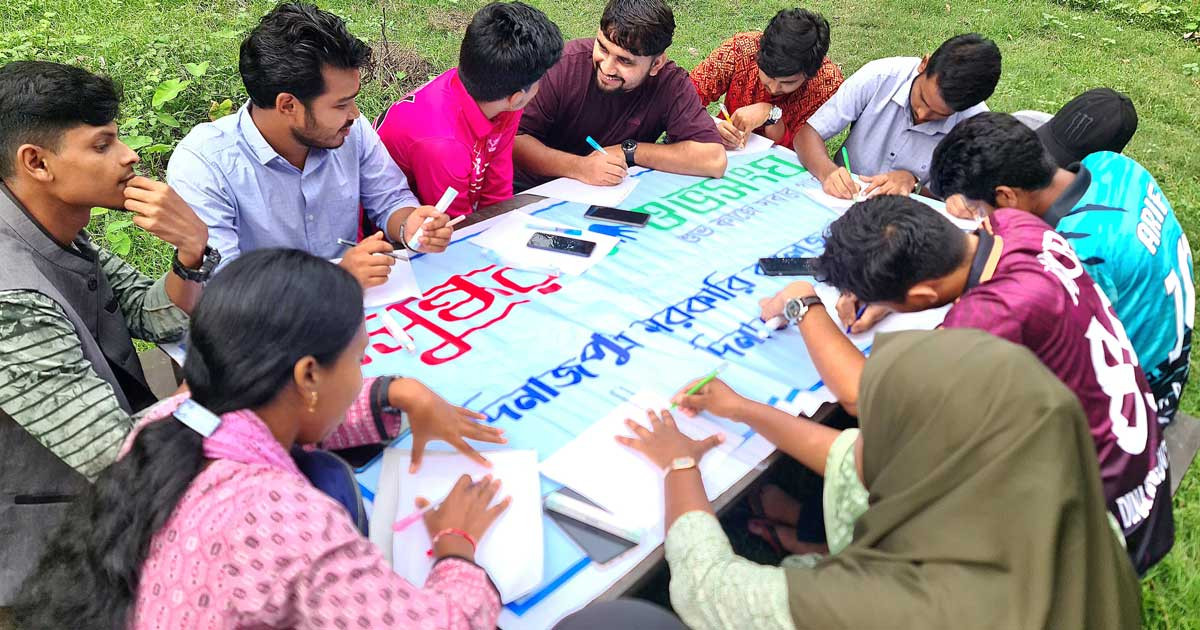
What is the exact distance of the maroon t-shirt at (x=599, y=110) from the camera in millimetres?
3006

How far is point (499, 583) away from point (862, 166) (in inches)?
112

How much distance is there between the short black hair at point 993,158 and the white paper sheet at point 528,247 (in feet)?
3.43

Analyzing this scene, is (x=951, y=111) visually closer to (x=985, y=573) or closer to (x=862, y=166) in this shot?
(x=862, y=166)

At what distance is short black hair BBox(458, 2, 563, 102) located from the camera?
92.0 inches

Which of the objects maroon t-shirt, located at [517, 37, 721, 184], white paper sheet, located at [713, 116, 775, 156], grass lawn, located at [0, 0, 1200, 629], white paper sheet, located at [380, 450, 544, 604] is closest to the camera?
white paper sheet, located at [380, 450, 544, 604]

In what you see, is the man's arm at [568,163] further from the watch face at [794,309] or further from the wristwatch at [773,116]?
the watch face at [794,309]

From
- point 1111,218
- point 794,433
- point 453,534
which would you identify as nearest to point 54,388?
point 453,534

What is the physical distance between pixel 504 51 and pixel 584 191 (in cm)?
58

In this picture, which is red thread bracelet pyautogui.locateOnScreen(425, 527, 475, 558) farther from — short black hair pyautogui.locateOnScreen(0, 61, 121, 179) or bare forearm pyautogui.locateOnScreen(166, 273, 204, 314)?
short black hair pyautogui.locateOnScreen(0, 61, 121, 179)

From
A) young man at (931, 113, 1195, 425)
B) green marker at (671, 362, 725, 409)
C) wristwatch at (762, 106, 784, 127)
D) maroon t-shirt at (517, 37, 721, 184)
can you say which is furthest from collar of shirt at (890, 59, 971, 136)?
green marker at (671, 362, 725, 409)

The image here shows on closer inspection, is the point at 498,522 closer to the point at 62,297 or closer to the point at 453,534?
the point at 453,534

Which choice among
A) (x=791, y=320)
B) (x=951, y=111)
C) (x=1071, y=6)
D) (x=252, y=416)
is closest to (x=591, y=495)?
(x=252, y=416)

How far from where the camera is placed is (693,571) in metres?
1.25

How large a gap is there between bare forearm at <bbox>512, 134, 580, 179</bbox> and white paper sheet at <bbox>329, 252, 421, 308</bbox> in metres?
0.88
